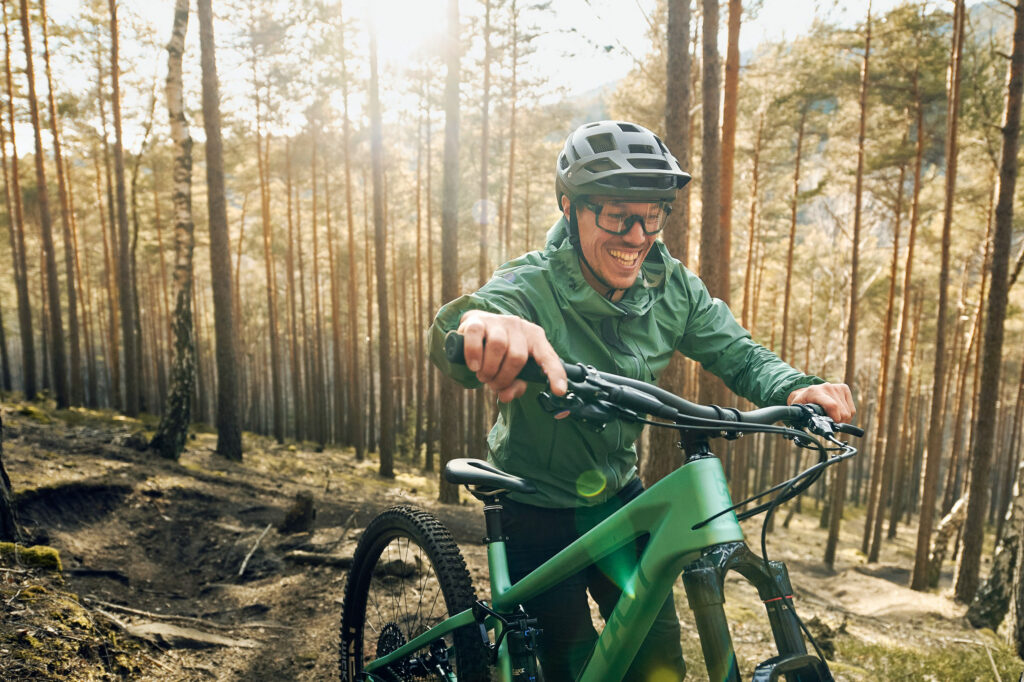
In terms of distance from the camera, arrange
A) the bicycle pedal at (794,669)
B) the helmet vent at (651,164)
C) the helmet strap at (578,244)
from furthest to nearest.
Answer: the helmet strap at (578,244) → the helmet vent at (651,164) → the bicycle pedal at (794,669)

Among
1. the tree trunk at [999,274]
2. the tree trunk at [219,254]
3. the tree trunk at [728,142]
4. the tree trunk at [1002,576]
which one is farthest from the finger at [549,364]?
the tree trunk at [219,254]

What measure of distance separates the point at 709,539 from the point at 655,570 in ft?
0.63

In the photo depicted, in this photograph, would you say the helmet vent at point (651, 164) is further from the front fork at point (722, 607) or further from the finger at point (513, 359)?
the front fork at point (722, 607)

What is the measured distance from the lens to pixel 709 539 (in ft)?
4.64

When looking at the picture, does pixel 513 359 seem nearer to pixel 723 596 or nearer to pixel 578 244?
pixel 723 596

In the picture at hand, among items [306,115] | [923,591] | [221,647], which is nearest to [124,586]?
[221,647]

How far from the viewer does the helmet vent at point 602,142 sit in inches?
85.2

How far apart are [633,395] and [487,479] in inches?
32.6

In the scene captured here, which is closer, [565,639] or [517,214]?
[565,639]

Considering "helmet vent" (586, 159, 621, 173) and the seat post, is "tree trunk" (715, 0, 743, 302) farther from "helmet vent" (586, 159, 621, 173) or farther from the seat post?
the seat post

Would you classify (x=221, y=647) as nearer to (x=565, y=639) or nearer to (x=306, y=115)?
(x=565, y=639)

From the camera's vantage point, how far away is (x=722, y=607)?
1431 mm

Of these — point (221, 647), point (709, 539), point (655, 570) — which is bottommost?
point (221, 647)

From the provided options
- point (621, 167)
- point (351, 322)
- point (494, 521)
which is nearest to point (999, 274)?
point (621, 167)
